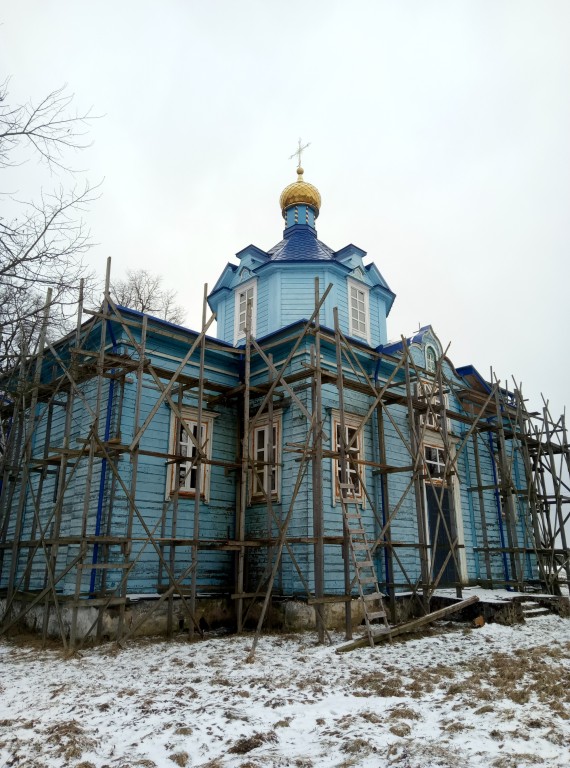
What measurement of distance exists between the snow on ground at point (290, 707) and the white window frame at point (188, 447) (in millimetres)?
3466

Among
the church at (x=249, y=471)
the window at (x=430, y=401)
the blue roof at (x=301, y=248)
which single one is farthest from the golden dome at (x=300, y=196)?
the window at (x=430, y=401)

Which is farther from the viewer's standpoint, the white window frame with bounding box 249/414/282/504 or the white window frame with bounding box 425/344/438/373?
the white window frame with bounding box 425/344/438/373

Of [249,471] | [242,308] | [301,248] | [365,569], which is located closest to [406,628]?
[365,569]

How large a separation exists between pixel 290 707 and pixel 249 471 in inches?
260

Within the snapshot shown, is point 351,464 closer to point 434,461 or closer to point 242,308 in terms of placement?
point 434,461

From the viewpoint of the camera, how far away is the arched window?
1509cm

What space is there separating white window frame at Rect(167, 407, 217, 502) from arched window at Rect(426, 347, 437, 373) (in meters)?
5.89

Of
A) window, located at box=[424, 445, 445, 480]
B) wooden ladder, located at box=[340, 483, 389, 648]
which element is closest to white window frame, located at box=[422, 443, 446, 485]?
window, located at box=[424, 445, 445, 480]

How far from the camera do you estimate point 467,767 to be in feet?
14.0

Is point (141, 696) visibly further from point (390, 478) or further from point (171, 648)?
point (390, 478)

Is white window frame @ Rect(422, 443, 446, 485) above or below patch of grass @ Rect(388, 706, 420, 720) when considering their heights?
above

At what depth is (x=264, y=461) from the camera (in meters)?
11.9

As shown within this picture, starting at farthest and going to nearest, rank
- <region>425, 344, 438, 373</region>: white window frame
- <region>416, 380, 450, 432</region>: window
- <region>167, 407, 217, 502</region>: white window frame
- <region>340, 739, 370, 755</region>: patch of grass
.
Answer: <region>425, 344, 438, 373</region>: white window frame < <region>416, 380, 450, 432</region>: window < <region>167, 407, 217, 502</region>: white window frame < <region>340, 739, 370, 755</region>: patch of grass

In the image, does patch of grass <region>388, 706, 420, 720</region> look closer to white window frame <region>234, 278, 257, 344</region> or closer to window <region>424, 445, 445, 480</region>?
window <region>424, 445, 445, 480</region>
